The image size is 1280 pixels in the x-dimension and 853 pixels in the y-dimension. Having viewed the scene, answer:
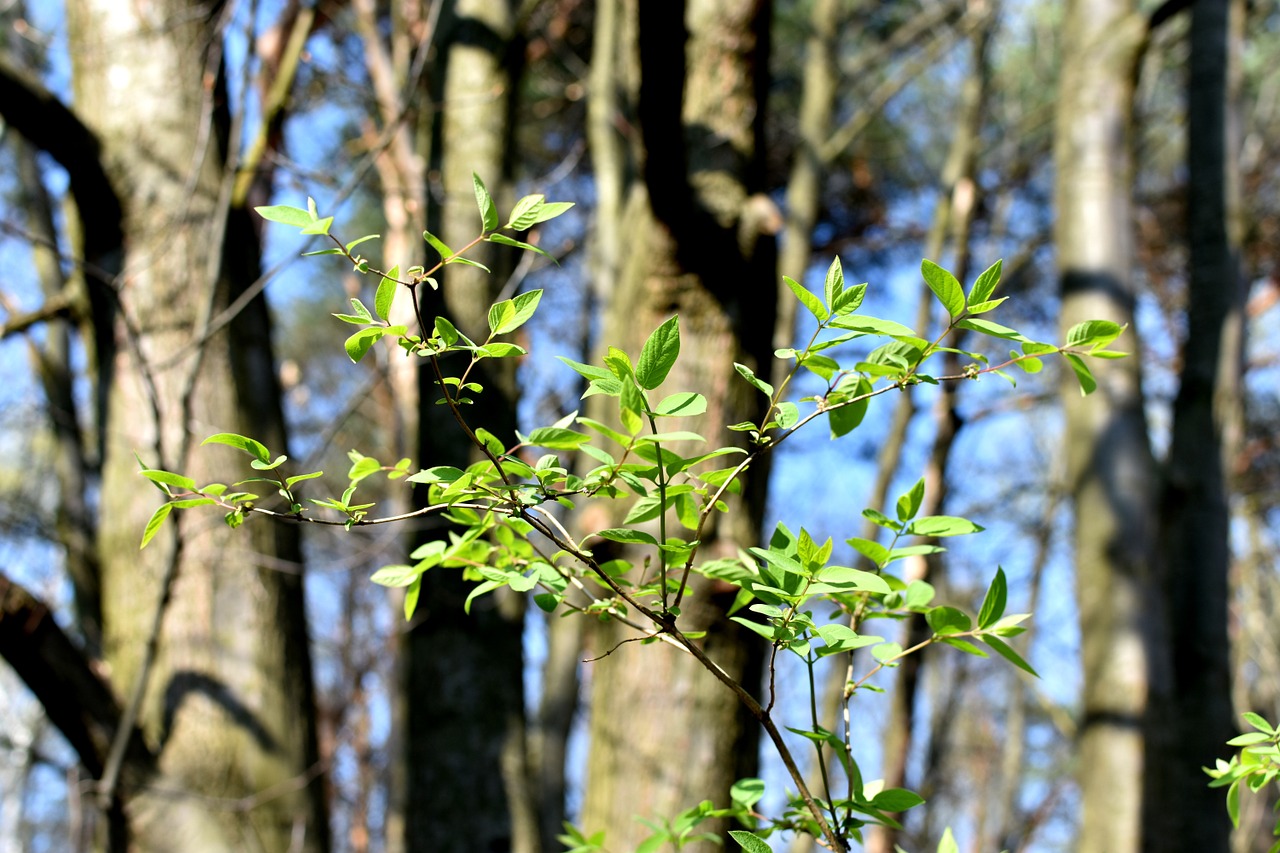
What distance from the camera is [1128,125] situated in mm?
3150

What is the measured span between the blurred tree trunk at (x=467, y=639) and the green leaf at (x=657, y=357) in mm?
1816

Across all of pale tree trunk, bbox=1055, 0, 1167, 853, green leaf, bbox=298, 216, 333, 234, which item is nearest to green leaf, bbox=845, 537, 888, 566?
green leaf, bbox=298, 216, 333, 234

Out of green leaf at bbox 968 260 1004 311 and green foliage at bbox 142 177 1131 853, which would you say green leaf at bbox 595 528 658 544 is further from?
green leaf at bbox 968 260 1004 311

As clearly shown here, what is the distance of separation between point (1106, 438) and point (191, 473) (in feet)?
7.91

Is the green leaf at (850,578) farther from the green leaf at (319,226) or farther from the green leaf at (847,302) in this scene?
the green leaf at (319,226)

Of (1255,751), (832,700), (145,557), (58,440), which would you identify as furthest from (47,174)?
(1255,751)

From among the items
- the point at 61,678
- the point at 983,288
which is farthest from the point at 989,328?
the point at 61,678

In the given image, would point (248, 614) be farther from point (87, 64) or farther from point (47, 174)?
point (47, 174)

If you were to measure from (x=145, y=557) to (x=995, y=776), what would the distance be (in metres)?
14.6

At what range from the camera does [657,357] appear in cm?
71

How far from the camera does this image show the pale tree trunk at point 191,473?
212 centimetres

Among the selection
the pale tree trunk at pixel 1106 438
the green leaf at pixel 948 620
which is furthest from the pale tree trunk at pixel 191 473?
the pale tree trunk at pixel 1106 438

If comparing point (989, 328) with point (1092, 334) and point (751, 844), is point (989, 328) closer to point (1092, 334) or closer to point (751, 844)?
point (1092, 334)

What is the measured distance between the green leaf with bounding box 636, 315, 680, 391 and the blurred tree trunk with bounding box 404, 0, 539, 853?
1.82m
